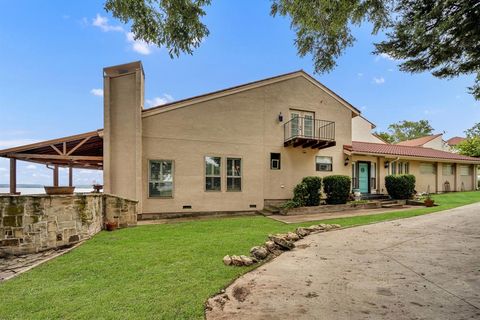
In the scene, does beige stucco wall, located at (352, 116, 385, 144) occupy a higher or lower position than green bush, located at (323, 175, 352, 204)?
higher

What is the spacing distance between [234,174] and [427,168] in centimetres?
1516

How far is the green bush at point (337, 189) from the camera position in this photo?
13.0 m

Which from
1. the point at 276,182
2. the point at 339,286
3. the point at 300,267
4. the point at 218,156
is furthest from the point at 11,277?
the point at 276,182

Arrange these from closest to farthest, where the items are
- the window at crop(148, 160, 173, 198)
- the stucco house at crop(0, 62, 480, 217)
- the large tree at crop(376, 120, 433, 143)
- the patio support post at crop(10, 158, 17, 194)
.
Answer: the patio support post at crop(10, 158, 17, 194) → the stucco house at crop(0, 62, 480, 217) → the window at crop(148, 160, 173, 198) → the large tree at crop(376, 120, 433, 143)

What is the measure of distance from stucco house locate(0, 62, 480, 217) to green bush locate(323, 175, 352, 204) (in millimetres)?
1397

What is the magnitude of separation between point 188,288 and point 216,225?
555cm

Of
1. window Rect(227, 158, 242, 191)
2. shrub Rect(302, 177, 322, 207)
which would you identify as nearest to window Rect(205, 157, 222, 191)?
window Rect(227, 158, 242, 191)

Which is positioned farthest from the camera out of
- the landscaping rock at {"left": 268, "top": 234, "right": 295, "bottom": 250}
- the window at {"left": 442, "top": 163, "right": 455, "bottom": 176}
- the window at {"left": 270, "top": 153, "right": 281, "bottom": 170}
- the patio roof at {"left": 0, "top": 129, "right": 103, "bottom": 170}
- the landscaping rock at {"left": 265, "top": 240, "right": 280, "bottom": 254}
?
the window at {"left": 442, "top": 163, "right": 455, "bottom": 176}

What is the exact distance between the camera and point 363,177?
16156mm

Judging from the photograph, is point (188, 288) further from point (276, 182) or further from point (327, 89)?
point (327, 89)

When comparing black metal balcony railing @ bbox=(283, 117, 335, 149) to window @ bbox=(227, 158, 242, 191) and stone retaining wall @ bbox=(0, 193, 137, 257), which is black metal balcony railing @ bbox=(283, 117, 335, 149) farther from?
stone retaining wall @ bbox=(0, 193, 137, 257)

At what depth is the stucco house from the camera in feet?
35.8

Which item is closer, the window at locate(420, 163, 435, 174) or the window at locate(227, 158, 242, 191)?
the window at locate(227, 158, 242, 191)

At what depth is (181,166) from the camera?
11.7 metres
